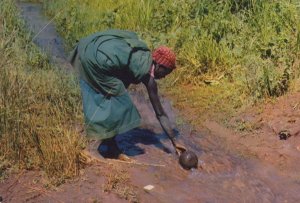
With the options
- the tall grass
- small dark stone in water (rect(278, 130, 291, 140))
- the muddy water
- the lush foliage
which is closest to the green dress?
the tall grass

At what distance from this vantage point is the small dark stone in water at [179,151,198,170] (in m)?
5.01

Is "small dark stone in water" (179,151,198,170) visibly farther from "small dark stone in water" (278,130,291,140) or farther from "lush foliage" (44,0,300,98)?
"lush foliage" (44,0,300,98)

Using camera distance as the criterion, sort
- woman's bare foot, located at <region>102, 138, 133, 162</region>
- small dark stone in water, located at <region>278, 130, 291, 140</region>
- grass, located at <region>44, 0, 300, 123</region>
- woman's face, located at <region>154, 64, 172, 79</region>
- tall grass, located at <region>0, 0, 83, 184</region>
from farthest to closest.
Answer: grass, located at <region>44, 0, 300, 123</region>
small dark stone in water, located at <region>278, 130, 291, 140</region>
woman's bare foot, located at <region>102, 138, 133, 162</region>
woman's face, located at <region>154, 64, 172, 79</region>
tall grass, located at <region>0, 0, 83, 184</region>

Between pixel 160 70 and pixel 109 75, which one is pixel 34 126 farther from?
pixel 160 70

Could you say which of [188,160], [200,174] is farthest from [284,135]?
[188,160]

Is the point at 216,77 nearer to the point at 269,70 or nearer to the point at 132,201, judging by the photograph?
the point at 269,70

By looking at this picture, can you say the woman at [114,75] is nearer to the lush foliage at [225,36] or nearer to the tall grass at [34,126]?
the tall grass at [34,126]

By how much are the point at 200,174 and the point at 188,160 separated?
21 cm

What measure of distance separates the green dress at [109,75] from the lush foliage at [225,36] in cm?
196

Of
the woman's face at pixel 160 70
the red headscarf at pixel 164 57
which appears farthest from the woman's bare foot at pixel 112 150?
the red headscarf at pixel 164 57

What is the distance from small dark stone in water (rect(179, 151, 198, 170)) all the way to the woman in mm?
63

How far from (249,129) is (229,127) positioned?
229 mm

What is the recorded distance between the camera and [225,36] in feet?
23.7

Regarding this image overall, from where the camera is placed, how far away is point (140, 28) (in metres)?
8.41
